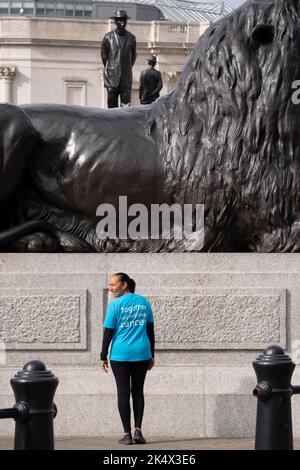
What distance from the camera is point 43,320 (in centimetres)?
1138

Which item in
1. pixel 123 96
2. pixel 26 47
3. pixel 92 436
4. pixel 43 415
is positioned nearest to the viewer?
pixel 43 415

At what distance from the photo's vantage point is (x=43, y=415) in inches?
336

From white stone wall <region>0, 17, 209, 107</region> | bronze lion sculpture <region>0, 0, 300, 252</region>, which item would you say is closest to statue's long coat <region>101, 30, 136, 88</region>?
bronze lion sculpture <region>0, 0, 300, 252</region>

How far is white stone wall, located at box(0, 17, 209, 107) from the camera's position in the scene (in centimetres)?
8244

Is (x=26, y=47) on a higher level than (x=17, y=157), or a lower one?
higher

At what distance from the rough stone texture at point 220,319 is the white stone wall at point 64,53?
233 ft

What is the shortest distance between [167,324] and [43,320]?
34.1 inches

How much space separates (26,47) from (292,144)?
72669mm

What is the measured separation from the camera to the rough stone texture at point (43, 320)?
1136cm

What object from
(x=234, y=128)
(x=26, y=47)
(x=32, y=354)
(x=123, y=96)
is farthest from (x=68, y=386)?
(x=26, y=47)

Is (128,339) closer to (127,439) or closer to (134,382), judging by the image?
(134,382)

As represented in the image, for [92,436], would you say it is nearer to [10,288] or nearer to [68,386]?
[68,386]

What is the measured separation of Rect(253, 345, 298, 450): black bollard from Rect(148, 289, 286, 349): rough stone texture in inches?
73.0

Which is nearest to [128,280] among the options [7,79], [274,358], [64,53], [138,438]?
[138,438]
